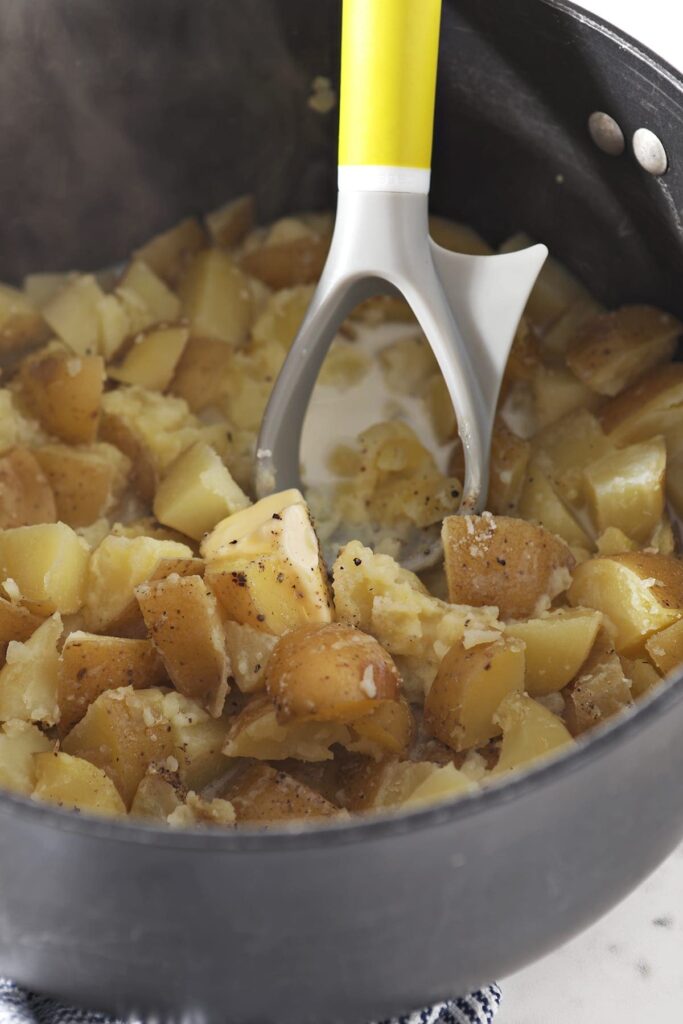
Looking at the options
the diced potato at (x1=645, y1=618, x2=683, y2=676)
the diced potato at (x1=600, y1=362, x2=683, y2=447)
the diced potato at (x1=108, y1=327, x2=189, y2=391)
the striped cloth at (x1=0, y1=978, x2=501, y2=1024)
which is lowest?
the striped cloth at (x1=0, y1=978, x2=501, y2=1024)

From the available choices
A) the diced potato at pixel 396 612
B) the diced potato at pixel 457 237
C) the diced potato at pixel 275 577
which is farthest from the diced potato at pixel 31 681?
the diced potato at pixel 457 237

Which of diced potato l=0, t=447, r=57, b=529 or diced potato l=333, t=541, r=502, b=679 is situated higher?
diced potato l=333, t=541, r=502, b=679

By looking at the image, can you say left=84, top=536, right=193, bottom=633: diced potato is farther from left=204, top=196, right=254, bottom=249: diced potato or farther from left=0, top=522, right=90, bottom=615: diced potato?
left=204, top=196, right=254, bottom=249: diced potato

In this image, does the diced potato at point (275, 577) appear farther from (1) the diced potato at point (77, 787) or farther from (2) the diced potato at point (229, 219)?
(2) the diced potato at point (229, 219)

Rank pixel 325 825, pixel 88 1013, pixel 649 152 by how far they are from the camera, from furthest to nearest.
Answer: pixel 649 152 → pixel 88 1013 → pixel 325 825

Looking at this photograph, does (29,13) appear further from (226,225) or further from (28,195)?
(226,225)

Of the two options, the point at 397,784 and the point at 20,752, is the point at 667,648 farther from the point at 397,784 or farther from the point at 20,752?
the point at 20,752

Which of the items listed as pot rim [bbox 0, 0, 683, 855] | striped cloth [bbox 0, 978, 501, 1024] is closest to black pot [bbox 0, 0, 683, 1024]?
pot rim [bbox 0, 0, 683, 855]

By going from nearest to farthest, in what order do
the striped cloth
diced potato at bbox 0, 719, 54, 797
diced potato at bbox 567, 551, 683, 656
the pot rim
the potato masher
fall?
the pot rim < the striped cloth < diced potato at bbox 0, 719, 54, 797 < diced potato at bbox 567, 551, 683, 656 < the potato masher

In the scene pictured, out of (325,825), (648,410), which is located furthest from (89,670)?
→ (648,410)
